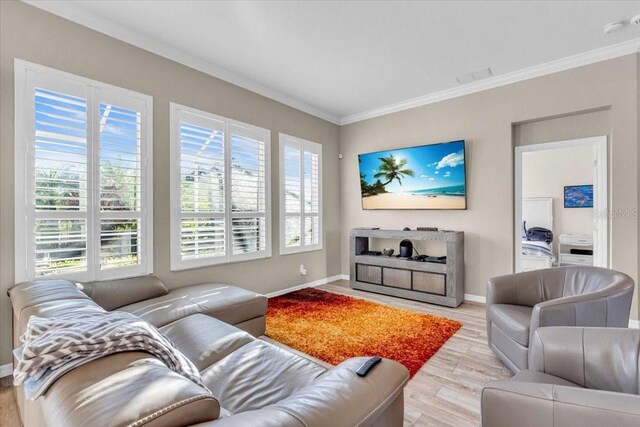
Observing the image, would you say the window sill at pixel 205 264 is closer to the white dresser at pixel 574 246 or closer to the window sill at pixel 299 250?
the window sill at pixel 299 250

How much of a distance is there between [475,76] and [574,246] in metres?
4.12

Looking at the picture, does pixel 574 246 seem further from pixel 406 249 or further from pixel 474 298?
pixel 406 249

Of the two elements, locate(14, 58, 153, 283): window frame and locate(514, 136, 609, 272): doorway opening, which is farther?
locate(514, 136, 609, 272): doorway opening

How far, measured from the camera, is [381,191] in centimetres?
482

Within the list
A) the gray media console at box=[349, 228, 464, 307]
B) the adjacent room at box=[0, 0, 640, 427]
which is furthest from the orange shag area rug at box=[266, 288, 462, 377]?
the gray media console at box=[349, 228, 464, 307]

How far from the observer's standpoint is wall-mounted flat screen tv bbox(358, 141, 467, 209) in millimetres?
4086

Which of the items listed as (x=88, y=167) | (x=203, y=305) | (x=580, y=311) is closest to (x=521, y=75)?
(x=580, y=311)

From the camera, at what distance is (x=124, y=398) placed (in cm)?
70

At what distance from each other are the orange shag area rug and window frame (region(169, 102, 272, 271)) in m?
0.86

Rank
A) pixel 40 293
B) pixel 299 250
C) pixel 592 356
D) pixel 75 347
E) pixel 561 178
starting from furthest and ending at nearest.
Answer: pixel 561 178 → pixel 299 250 → pixel 40 293 → pixel 592 356 → pixel 75 347

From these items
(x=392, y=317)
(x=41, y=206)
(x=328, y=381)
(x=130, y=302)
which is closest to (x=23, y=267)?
(x=41, y=206)

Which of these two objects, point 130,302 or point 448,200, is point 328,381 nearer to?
point 130,302

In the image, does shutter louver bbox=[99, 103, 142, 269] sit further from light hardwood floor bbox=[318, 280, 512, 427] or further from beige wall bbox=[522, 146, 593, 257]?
beige wall bbox=[522, 146, 593, 257]

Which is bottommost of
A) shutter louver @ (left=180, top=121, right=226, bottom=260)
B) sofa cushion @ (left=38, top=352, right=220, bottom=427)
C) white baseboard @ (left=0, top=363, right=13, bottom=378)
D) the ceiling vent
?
white baseboard @ (left=0, top=363, right=13, bottom=378)
